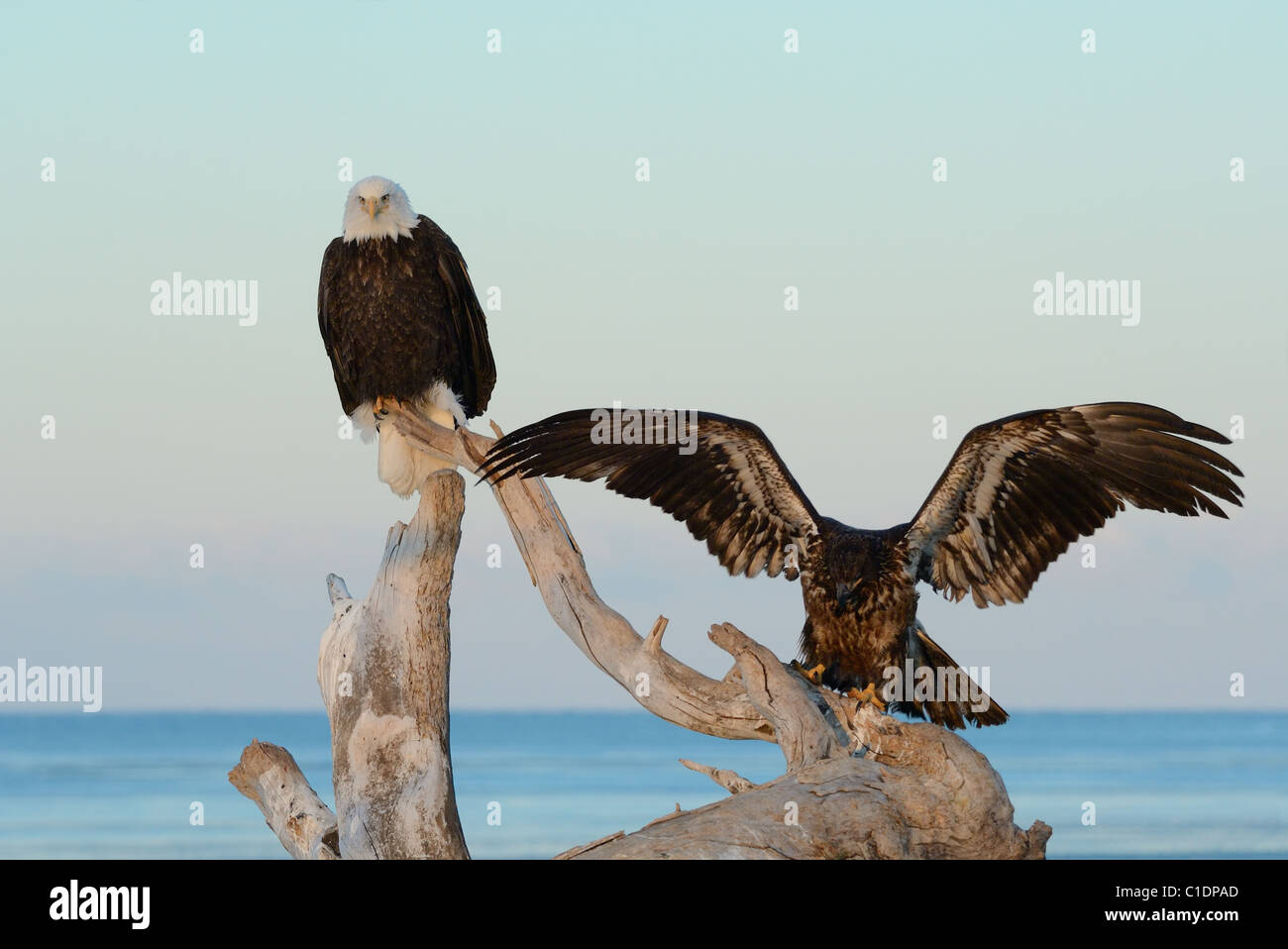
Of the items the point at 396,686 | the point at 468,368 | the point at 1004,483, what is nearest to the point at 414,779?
the point at 396,686

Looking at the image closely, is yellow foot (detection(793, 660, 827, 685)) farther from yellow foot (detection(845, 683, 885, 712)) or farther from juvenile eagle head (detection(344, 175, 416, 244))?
juvenile eagle head (detection(344, 175, 416, 244))

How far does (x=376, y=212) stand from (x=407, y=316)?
2.19 feet

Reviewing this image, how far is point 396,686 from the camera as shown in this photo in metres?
7.69

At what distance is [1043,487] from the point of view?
22.9 feet

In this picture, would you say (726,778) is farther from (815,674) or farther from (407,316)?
(407,316)

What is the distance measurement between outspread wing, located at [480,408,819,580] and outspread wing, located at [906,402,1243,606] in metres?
0.73

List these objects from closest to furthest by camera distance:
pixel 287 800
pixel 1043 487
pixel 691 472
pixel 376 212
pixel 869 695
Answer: pixel 869 695 → pixel 1043 487 → pixel 691 472 → pixel 376 212 → pixel 287 800

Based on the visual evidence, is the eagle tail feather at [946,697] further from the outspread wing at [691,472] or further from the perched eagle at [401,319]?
the perched eagle at [401,319]

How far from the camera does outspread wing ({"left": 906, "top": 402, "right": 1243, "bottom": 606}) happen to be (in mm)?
6688

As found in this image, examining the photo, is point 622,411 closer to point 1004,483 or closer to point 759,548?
point 759,548

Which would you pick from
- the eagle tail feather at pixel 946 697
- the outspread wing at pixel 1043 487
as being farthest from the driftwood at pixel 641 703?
the outspread wing at pixel 1043 487

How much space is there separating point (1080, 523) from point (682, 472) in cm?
204

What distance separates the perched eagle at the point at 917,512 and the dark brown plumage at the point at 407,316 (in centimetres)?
→ 136

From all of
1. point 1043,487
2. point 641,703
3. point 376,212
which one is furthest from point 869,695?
point 376,212
